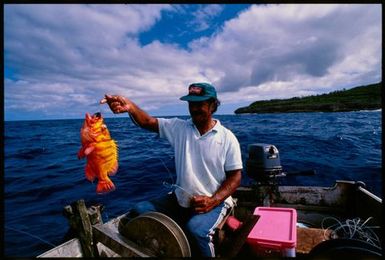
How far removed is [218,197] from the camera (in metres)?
3.95

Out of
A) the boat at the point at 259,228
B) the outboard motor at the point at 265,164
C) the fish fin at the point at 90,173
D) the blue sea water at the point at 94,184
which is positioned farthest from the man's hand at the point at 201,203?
the outboard motor at the point at 265,164

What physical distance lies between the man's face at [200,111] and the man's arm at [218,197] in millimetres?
875

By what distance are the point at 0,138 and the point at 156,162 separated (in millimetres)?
12121

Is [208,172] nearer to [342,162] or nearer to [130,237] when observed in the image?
[130,237]

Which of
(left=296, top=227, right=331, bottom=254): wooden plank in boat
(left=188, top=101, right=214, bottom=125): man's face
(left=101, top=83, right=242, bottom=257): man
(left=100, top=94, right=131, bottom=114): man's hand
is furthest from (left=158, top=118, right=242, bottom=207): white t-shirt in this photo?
(left=296, top=227, right=331, bottom=254): wooden plank in boat

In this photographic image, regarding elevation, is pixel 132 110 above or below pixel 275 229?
A: above

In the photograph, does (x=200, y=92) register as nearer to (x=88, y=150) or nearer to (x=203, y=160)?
(x=203, y=160)

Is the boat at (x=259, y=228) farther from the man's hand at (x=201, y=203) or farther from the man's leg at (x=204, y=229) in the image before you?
the man's hand at (x=201, y=203)

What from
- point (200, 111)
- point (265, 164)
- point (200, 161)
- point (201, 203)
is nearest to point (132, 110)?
point (200, 111)

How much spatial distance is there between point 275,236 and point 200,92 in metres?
2.24

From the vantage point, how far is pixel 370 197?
5629 mm

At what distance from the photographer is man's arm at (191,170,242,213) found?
3.79 m

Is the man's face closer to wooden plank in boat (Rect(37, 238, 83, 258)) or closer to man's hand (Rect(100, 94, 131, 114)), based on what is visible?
man's hand (Rect(100, 94, 131, 114))

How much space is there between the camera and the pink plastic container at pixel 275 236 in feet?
12.1
